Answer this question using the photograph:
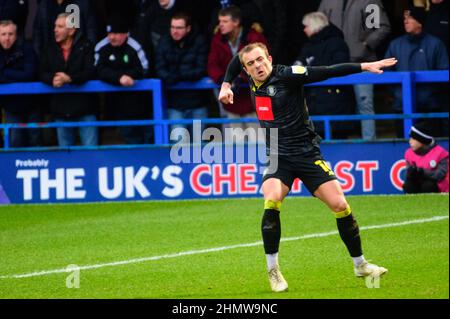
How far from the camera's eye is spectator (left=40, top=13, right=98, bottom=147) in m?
15.6

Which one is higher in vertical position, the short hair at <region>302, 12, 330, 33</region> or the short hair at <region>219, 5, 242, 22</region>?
the short hair at <region>219, 5, 242, 22</region>

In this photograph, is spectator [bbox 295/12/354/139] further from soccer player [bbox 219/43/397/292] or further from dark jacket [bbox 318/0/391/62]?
soccer player [bbox 219/43/397/292]

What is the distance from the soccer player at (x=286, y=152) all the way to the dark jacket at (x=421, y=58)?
5.92 meters

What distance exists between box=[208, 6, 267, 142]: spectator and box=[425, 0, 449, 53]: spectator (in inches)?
87.1

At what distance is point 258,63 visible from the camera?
9312 mm

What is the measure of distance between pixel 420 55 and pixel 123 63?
13.0 feet

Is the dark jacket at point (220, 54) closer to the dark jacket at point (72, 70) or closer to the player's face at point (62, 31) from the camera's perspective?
the dark jacket at point (72, 70)

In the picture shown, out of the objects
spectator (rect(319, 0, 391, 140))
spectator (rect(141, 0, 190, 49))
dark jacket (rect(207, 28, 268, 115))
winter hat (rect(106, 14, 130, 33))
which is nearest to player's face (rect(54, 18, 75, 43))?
winter hat (rect(106, 14, 130, 33))

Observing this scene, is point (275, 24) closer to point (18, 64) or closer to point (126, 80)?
point (126, 80)

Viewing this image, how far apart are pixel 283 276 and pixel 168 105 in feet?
20.4

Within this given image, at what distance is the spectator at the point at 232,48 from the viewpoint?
14984 millimetres

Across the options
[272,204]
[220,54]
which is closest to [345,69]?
[272,204]

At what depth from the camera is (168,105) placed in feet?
52.5
